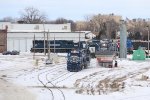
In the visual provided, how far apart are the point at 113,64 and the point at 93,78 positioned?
13.4 m

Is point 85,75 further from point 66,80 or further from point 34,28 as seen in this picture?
point 34,28

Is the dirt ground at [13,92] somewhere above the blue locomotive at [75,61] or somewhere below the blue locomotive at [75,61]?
below

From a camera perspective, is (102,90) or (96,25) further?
(96,25)

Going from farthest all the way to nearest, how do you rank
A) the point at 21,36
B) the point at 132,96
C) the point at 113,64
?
the point at 21,36, the point at 113,64, the point at 132,96

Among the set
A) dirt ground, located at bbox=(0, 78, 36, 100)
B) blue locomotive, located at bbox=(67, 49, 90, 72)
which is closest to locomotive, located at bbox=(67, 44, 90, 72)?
blue locomotive, located at bbox=(67, 49, 90, 72)

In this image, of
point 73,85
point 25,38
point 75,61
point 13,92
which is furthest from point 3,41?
point 13,92

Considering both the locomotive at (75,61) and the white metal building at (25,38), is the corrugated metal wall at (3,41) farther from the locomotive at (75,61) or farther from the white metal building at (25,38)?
the locomotive at (75,61)

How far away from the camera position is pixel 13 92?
2983 centimetres

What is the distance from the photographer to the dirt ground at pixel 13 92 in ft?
89.1

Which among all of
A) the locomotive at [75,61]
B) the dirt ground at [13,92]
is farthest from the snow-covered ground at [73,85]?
the locomotive at [75,61]

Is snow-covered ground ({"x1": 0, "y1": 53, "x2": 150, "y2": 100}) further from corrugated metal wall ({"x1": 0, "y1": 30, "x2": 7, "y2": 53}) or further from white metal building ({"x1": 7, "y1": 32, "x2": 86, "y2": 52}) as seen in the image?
white metal building ({"x1": 7, "y1": 32, "x2": 86, "y2": 52})

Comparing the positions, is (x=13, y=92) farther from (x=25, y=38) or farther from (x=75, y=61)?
(x=25, y=38)

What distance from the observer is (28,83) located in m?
35.5

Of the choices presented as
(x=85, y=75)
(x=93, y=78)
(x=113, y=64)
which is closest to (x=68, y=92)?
(x=93, y=78)
